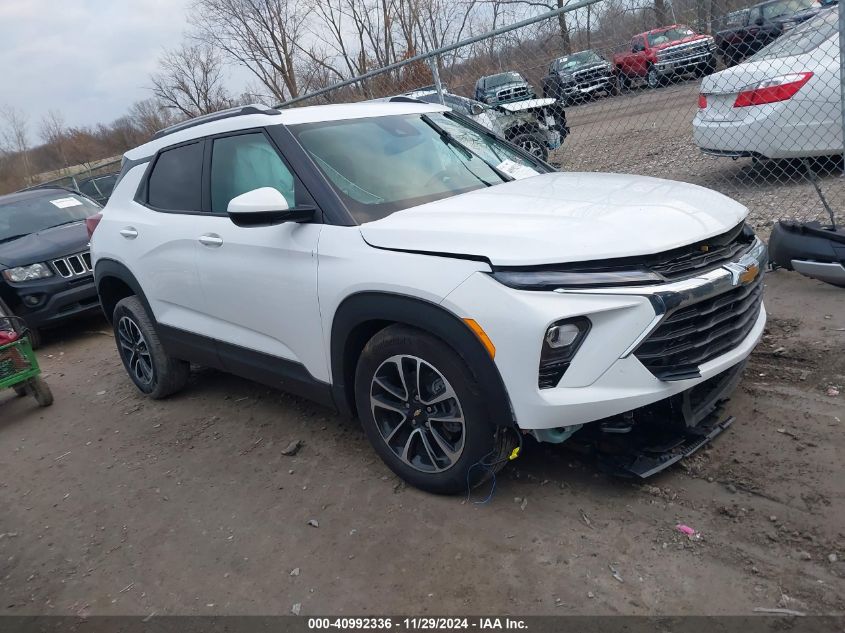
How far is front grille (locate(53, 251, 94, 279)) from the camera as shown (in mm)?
7523

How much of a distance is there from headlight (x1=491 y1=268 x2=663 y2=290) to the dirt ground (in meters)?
0.98

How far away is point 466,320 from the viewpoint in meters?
2.70

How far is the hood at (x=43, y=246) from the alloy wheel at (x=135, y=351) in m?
2.89

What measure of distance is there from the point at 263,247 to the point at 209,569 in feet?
5.12

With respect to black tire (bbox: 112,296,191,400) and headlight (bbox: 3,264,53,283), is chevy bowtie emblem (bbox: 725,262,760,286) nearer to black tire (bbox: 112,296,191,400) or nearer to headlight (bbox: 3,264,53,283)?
black tire (bbox: 112,296,191,400)

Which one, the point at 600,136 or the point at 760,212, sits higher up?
the point at 600,136

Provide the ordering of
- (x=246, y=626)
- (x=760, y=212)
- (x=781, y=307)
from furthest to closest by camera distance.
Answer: (x=760, y=212) → (x=781, y=307) → (x=246, y=626)

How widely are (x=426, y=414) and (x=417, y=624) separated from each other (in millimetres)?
876

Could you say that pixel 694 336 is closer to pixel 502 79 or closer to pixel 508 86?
pixel 502 79

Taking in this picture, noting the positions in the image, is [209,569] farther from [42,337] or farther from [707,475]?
[42,337]

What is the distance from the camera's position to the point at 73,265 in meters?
7.61

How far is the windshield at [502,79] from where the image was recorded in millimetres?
7582

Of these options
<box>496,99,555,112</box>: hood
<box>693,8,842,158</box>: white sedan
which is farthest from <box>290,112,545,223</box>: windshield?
<box>496,99,555,112</box>: hood

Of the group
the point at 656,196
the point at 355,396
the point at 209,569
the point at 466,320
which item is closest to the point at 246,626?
the point at 209,569
